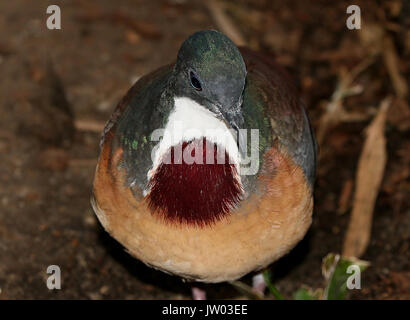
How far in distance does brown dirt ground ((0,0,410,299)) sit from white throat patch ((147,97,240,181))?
1702mm

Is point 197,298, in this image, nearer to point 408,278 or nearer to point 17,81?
point 408,278

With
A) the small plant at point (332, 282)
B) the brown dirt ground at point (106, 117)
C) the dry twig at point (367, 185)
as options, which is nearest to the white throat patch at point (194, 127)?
the small plant at point (332, 282)

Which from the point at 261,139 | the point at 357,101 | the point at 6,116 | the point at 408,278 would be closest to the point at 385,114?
the point at 357,101

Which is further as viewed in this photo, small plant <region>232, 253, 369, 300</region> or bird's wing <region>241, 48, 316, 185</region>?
small plant <region>232, 253, 369, 300</region>

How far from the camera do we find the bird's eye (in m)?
3.39

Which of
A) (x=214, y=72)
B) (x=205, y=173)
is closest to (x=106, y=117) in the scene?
(x=205, y=173)

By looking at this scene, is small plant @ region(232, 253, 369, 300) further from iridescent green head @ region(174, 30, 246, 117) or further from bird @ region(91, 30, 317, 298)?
iridescent green head @ region(174, 30, 246, 117)

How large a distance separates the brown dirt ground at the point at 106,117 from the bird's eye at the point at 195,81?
6.44ft

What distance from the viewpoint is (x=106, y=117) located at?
6.12 meters

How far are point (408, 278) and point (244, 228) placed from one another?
5.41ft

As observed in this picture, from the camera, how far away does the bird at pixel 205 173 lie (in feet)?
11.2

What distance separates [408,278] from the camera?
15.5ft

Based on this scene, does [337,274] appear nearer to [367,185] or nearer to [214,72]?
[367,185]

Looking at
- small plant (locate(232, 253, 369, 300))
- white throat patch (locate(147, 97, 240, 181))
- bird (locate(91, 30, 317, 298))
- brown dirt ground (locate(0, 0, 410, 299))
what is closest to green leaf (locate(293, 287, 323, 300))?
small plant (locate(232, 253, 369, 300))
